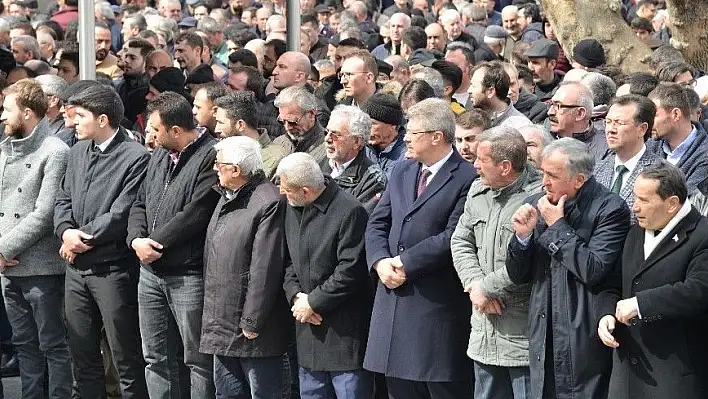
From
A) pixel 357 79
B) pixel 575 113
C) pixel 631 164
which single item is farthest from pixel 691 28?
pixel 631 164

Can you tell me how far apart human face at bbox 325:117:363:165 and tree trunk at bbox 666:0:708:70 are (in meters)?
3.96

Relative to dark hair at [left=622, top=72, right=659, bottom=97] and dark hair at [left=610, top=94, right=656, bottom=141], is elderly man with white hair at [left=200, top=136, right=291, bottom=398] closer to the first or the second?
dark hair at [left=610, top=94, right=656, bottom=141]

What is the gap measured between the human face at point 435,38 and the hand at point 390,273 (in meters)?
7.33

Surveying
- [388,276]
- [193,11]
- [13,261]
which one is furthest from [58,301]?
[193,11]

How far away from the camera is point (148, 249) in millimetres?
7766

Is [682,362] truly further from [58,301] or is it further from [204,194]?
[58,301]

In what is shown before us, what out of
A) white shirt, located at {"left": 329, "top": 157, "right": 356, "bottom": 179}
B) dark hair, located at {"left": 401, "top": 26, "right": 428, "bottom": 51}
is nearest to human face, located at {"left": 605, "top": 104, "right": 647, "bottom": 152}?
white shirt, located at {"left": 329, "top": 157, "right": 356, "bottom": 179}

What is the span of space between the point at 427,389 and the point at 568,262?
→ 1.33m

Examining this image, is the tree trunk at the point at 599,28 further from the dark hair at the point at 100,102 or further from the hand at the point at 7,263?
the hand at the point at 7,263

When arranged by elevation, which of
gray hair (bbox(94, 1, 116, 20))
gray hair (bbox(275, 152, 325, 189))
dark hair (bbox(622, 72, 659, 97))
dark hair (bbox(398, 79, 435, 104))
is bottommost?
gray hair (bbox(94, 1, 116, 20))

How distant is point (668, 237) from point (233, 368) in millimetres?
2737

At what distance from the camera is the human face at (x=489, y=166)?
6.66 meters

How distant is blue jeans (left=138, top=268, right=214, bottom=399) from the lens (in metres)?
7.82

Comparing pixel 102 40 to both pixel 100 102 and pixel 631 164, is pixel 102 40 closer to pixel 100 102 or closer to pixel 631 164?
pixel 100 102
